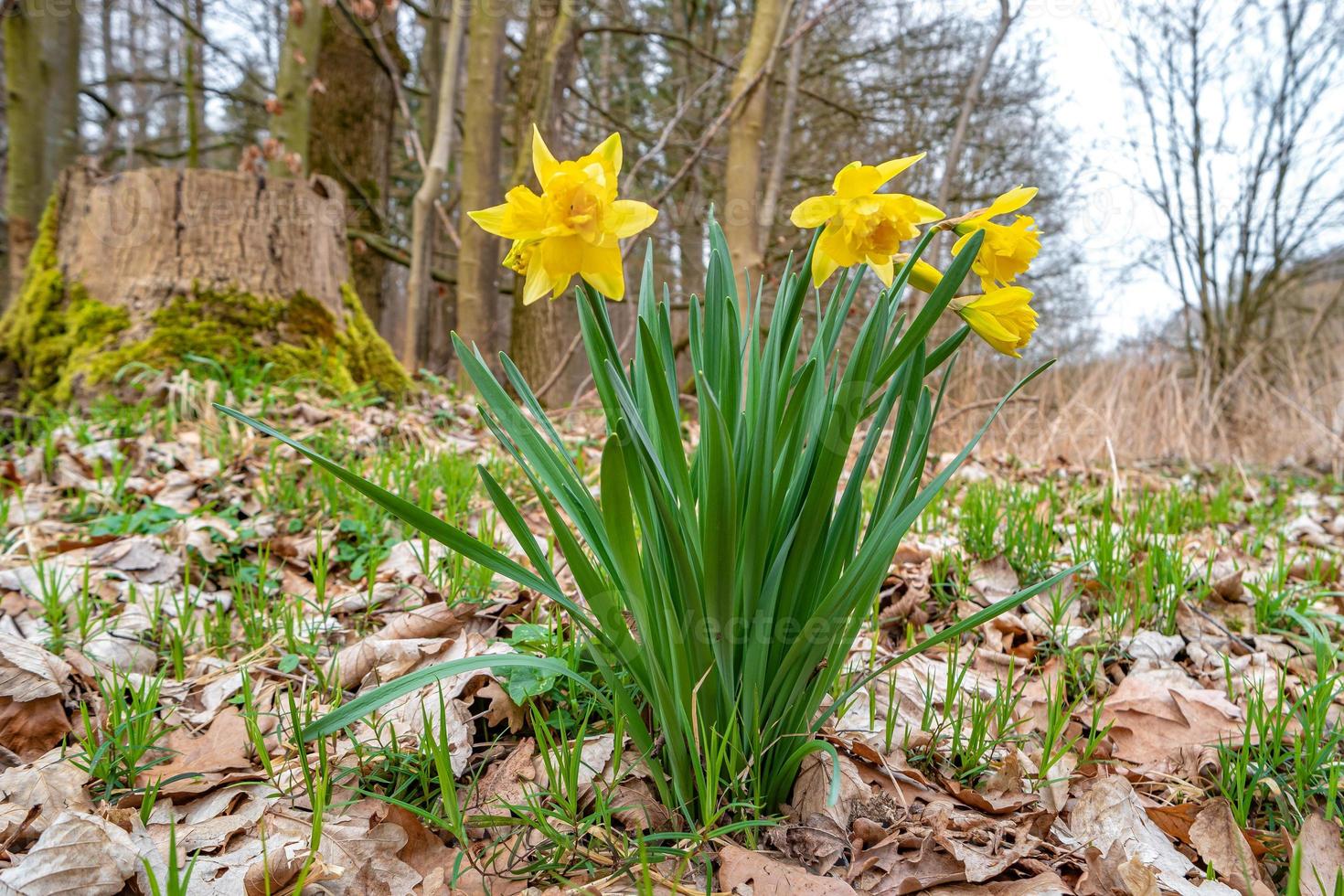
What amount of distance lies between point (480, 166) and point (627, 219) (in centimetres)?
492

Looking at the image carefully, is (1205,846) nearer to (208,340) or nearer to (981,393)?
(208,340)

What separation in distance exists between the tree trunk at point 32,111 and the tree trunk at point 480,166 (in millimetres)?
2909

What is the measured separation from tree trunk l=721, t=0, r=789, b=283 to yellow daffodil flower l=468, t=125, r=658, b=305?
12.1 feet

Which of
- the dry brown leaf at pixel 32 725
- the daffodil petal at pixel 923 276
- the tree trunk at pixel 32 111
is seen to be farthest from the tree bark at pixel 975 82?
the tree trunk at pixel 32 111

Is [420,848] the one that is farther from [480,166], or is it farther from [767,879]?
[480,166]

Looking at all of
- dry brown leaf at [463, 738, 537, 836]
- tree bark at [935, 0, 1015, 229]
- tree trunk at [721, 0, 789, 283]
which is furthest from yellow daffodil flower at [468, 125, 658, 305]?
tree bark at [935, 0, 1015, 229]

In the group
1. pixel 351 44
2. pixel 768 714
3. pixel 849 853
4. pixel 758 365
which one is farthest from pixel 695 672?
pixel 351 44

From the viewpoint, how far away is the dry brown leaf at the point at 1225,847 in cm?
97

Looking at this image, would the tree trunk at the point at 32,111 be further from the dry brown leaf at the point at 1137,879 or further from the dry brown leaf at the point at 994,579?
the dry brown leaf at the point at 1137,879

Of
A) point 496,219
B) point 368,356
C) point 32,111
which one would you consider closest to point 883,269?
point 496,219

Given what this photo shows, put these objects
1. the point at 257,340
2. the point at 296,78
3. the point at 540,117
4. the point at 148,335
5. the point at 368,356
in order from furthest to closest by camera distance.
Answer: the point at 540,117
the point at 296,78
the point at 368,356
the point at 257,340
the point at 148,335

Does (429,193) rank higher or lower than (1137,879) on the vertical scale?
higher

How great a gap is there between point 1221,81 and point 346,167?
776 centimetres

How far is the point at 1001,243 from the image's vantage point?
0.87 m
